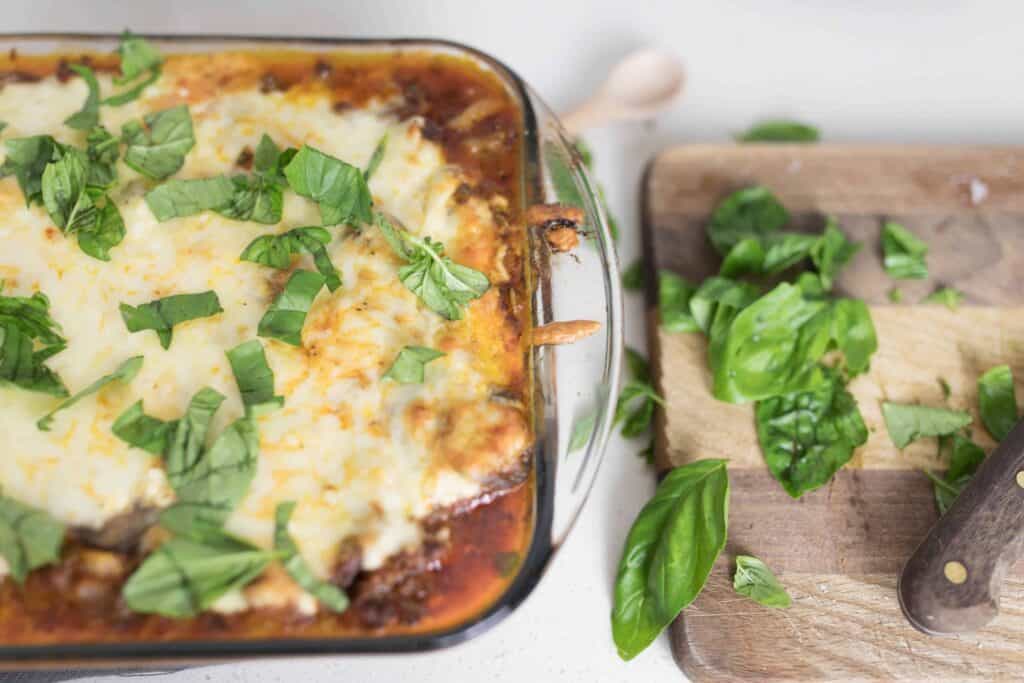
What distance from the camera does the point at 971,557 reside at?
1414mm

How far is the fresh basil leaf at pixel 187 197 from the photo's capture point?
1457 millimetres

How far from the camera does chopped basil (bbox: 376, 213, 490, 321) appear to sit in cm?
138

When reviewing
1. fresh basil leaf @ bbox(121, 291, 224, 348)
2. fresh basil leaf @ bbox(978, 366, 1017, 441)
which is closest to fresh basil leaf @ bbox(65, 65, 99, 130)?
fresh basil leaf @ bbox(121, 291, 224, 348)

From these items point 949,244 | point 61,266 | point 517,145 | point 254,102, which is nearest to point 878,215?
point 949,244

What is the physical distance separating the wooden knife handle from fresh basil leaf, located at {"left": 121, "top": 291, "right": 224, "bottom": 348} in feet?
3.82

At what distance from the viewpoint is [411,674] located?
1500 mm

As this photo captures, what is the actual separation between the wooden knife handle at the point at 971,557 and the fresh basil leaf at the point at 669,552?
0.31 m

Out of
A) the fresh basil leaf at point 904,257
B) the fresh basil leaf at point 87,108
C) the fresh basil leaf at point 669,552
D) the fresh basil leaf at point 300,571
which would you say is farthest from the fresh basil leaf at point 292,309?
the fresh basil leaf at point 904,257

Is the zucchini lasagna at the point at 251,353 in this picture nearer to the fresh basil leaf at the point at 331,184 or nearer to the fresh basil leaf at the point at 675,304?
the fresh basil leaf at the point at 331,184

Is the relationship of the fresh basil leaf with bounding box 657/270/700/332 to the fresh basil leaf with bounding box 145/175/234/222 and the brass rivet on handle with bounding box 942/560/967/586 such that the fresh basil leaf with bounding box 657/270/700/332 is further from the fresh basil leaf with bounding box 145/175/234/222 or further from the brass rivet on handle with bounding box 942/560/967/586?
the fresh basil leaf with bounding box 145/175/234/222

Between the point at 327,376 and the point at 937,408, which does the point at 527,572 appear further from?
the point at 937,408

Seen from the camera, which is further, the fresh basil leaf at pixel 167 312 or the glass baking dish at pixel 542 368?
the fresh basil leaf at pixel 167 312

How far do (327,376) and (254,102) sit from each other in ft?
1.87

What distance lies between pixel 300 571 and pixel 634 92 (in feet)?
4.52
